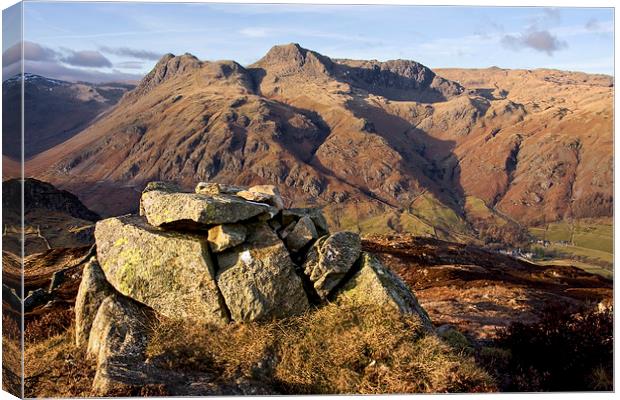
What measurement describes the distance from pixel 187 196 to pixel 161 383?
5.06 meters

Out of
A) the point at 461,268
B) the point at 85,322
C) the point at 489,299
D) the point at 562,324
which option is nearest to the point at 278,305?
the point at 85,322

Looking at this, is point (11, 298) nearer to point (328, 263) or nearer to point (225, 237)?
point (225, 237)

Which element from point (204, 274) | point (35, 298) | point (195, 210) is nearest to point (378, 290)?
point (204, 274)

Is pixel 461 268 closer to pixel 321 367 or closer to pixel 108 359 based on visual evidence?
pixel 321 367

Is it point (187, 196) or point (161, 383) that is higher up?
point (187, 196)

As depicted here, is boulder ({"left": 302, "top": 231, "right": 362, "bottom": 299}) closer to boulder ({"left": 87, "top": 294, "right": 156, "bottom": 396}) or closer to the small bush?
boulder ({"left": 87, "top": 294, "right": 156, "bottom": 396})

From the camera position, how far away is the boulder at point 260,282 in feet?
50.9

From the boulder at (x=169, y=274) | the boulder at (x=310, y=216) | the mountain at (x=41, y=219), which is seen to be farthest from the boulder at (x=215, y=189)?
the mountain at (x=41, y=219)

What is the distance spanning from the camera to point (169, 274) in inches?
615

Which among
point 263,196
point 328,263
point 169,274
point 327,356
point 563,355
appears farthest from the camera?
point 263,196

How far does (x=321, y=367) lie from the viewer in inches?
582

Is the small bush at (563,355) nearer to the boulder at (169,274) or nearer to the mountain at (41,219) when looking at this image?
the boulder at (169,274)

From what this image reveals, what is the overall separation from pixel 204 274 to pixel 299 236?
10.5 ft

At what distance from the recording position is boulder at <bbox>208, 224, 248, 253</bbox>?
51.9ft
